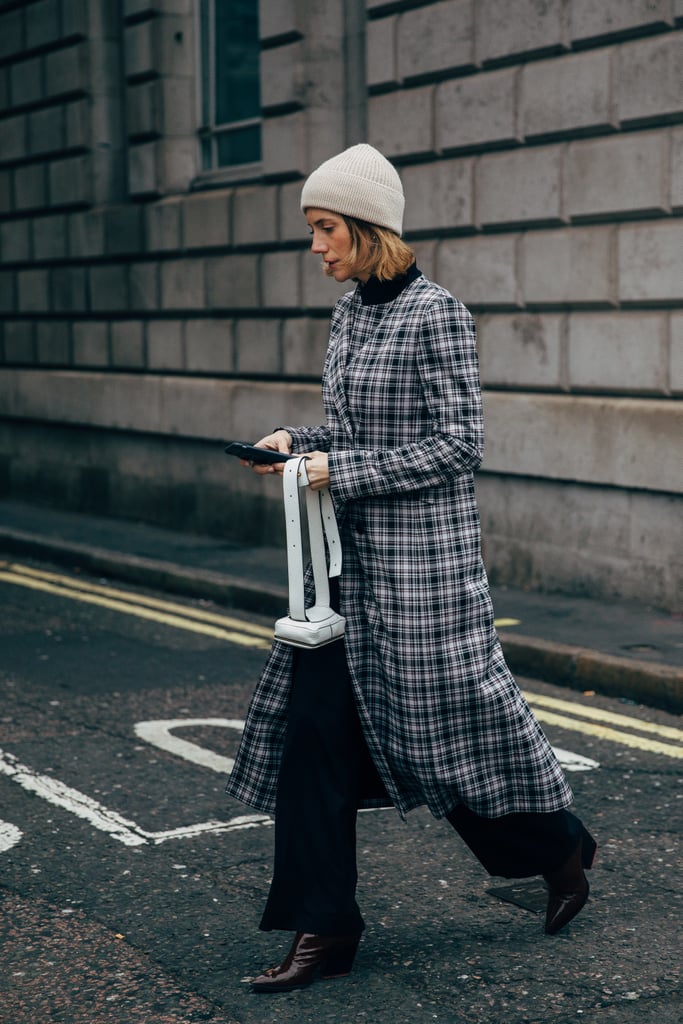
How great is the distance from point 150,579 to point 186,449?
7.86ft

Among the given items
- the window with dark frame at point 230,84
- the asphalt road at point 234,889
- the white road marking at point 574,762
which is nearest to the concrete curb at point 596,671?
the asphalt road at point 234,889

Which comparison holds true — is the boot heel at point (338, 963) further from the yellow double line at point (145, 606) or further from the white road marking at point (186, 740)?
the yellow double line at point (145, 606)

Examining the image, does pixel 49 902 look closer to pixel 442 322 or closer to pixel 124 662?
pixel 442 322

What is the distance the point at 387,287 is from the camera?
361 cm

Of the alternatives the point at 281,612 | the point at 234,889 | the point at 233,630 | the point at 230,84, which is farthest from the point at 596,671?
the point at 230,84

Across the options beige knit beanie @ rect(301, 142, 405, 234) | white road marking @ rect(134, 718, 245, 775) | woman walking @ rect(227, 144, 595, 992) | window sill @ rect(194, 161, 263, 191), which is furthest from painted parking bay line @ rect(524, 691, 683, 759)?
window sill @ rect(194, 161, 263, 191)

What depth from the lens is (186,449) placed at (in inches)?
487

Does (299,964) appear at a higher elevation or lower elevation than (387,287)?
lower

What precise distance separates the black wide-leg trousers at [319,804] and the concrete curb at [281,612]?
10.8 ft

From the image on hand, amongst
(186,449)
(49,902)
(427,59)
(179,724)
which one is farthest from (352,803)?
(186,449)

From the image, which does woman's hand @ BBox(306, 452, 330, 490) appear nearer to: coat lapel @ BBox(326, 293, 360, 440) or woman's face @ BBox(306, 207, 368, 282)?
coat lapel @ BBox(326, 293, 360, 440)

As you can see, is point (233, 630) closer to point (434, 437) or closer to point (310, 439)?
point (310, 439)

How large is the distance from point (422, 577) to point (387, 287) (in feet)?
2.24

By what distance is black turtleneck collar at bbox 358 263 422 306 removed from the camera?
3605 mm
